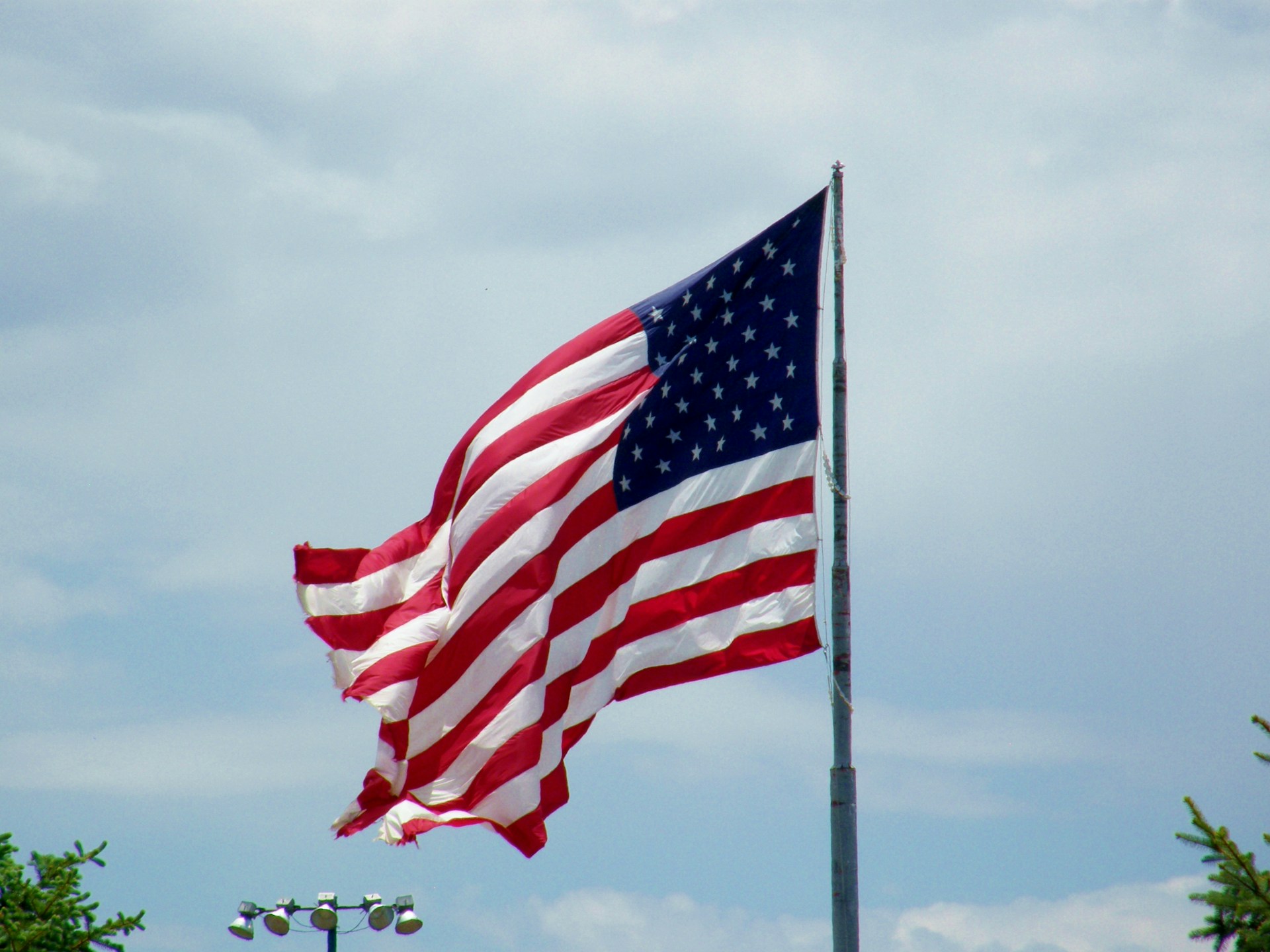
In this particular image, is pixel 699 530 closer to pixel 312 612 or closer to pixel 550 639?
pixel 550 639

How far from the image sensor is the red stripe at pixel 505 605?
12.1 metres

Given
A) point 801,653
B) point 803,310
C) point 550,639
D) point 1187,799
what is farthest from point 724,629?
point 1187,799

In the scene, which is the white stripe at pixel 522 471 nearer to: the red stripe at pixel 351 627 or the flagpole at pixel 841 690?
the red stripe at pixel 351 627

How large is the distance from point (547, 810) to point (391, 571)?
2.61 metres

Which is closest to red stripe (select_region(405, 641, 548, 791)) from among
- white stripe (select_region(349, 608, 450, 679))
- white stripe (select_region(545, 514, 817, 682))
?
white stripe (select_region(545, 514, 817, 682))

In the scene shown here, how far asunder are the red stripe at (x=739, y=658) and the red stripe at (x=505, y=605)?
1080mm

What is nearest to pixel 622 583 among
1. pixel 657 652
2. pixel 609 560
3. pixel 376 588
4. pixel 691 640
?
pixel 609 560

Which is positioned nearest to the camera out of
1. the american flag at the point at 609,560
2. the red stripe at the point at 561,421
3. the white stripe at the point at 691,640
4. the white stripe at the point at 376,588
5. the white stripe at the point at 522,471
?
the white stripe at the point at 691,640

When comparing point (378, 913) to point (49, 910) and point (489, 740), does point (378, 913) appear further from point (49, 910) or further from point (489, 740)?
point (489, 740)

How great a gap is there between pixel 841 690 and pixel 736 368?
290cm

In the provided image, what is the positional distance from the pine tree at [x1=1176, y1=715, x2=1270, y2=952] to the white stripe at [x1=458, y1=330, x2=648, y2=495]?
5.37m

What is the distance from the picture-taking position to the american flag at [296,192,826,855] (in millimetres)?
11570

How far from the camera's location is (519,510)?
12.5 meters

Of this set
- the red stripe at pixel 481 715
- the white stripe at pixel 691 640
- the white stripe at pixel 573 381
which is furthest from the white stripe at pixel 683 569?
the white stripe at pixel 573 381
